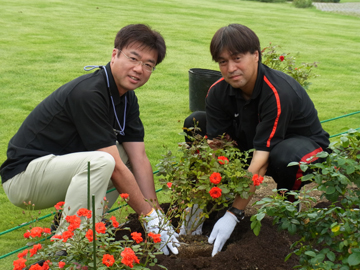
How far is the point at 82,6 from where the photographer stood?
46.2 feet

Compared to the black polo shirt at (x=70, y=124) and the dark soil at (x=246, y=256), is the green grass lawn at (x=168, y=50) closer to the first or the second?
the black polo shirt at (x=70, y=124)

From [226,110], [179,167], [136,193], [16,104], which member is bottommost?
[16,104]

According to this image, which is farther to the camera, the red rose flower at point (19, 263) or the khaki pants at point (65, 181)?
the khaki pants at point (65, 181)

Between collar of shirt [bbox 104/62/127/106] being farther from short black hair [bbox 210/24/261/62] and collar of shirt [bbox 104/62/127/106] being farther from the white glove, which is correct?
the white glove

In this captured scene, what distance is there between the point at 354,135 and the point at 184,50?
24.8 feet

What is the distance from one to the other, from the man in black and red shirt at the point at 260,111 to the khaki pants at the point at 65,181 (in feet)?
2.46

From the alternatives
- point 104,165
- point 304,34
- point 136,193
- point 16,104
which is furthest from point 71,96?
point 304,34

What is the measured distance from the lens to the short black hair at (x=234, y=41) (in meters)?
2.75

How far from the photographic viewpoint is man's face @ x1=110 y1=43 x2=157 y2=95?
2.70 metres

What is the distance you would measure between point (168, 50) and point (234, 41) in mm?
6707

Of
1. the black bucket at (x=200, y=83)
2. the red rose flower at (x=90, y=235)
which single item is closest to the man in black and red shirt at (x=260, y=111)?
the red rose flower at (x=90, y=235)

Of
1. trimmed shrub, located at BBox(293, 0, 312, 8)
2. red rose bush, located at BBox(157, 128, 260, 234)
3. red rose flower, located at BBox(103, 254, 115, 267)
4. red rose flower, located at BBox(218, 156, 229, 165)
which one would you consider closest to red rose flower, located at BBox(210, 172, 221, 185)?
red rose bush, located at BBox(157, 128, 260, 234)

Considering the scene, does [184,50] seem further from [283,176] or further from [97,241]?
[97,241]

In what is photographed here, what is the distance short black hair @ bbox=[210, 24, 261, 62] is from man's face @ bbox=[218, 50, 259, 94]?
3 centimetres
